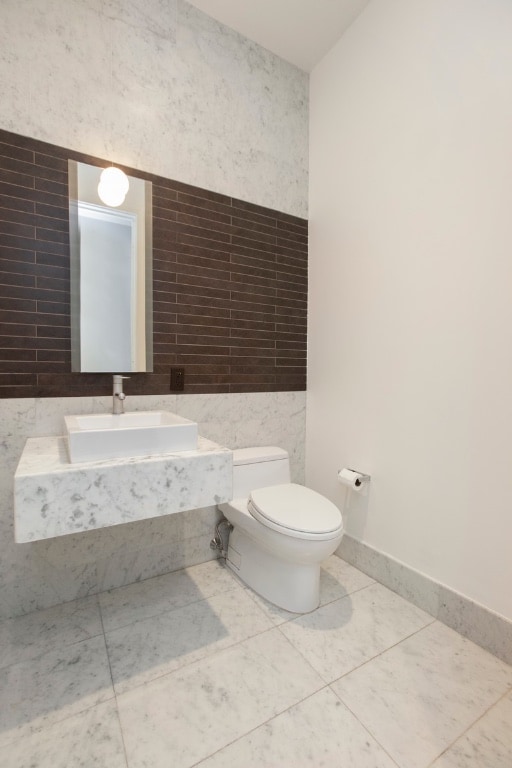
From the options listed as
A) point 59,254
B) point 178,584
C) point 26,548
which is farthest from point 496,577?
point 59,254

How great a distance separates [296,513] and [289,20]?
8.31 ft

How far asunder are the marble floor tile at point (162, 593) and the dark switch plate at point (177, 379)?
97 centimetres

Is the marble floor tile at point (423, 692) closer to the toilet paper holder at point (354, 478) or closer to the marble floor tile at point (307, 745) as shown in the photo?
the marble floor tile at point (307, 745)

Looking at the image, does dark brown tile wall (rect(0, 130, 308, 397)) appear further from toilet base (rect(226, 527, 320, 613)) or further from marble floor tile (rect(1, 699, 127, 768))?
marble floor tile (rect(1, 699, 127, 768))

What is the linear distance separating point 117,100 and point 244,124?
2.28 feet

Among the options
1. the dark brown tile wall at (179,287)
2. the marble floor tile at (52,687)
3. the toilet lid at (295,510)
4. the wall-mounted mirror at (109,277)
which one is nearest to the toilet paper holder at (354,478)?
the toilet lid at (295,510)

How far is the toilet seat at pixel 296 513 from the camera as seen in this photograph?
1.44m

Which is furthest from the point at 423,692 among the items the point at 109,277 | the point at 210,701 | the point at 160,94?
the point at 160,94

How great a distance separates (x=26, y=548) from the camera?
1.55 meters

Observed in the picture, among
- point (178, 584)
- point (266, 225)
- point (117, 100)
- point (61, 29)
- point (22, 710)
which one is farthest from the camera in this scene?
point (266, 225)

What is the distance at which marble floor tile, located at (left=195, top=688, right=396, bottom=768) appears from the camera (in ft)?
3.26

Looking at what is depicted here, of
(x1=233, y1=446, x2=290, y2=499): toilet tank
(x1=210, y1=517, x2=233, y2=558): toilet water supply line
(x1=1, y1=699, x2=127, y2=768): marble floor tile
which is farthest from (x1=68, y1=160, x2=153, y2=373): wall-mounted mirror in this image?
(x1=1, y1=699, x2=127, y2=768): marble floor tile

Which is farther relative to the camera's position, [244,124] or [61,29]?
[244,124]

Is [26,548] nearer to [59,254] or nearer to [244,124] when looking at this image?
[59,254]
